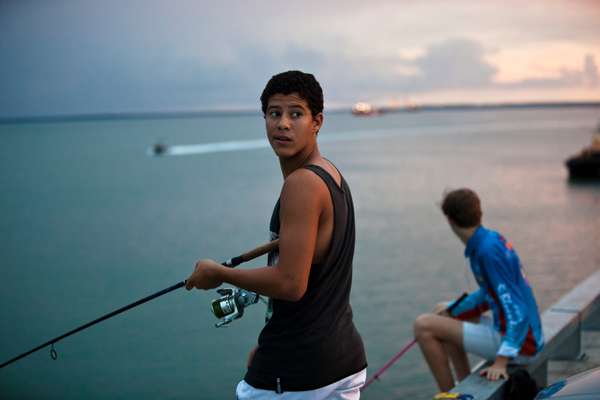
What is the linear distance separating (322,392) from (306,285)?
0.47 metres

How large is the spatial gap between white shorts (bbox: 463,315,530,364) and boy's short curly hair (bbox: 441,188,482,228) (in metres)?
0.82

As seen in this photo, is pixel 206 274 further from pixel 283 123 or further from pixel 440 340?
pixel 440 340

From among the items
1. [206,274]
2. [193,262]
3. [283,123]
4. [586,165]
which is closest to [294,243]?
[206,274]

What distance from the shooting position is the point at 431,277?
51.2 ft

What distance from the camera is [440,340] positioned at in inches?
213

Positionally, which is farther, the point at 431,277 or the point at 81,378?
the point at 431,277

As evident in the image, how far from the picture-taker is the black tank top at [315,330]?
272 cm

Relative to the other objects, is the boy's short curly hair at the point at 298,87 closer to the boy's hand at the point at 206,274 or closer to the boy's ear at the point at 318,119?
the boy's ear at the point at 318,119

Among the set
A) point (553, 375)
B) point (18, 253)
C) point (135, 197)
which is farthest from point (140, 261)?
point (135, 197)

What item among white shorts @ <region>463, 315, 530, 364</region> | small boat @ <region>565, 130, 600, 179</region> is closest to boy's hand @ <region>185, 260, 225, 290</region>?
white shorts @ <region>463, 315, 530, 364</region>

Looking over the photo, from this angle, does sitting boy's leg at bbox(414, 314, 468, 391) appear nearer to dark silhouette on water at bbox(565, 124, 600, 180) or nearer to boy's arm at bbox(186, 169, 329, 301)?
boy's arm at bbox(186, 169, 329, 301)

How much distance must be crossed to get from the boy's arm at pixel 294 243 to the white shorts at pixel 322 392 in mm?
421

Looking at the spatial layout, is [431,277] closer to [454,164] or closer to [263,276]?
[263,276]

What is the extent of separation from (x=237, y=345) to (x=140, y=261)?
9.67 metres
